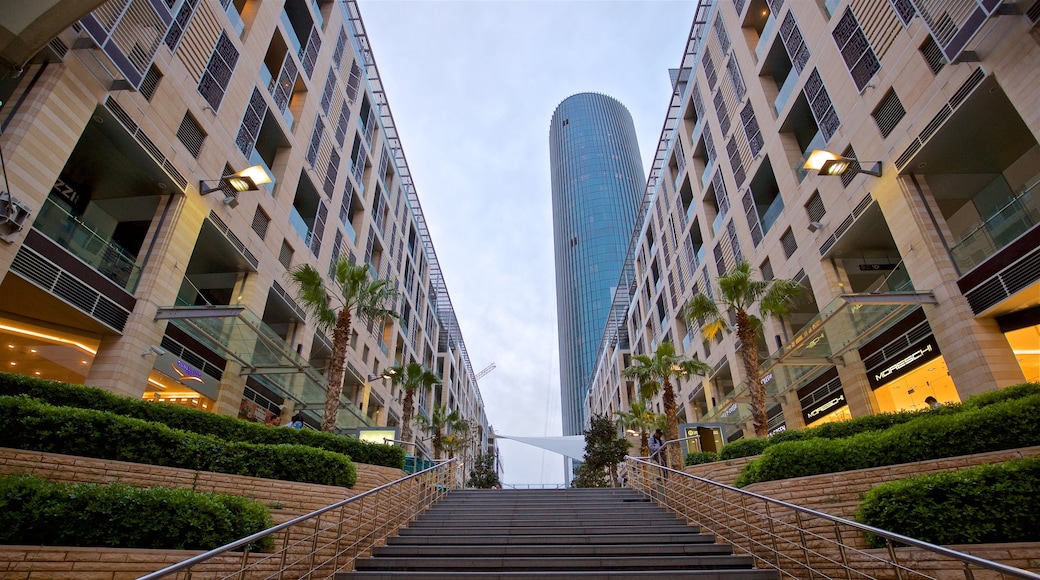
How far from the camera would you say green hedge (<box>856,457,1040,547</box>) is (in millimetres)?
5980

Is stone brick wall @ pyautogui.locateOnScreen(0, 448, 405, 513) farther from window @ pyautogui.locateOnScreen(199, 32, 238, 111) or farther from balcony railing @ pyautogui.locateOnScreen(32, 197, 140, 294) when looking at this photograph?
window @ pyautogui.locateOnScreen(199, 32, 238, 111)

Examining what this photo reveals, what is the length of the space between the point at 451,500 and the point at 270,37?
772 inches

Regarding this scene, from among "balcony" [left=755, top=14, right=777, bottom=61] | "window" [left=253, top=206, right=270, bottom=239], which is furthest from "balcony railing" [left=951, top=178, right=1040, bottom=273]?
"window" [left=253, top=206, right=270, bottom=239]

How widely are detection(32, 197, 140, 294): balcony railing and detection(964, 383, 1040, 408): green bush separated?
19.8 meters

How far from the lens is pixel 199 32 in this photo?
17141 millimetres

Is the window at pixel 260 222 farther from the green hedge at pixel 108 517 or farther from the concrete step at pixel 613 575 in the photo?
the concrete step at pixel 613 575

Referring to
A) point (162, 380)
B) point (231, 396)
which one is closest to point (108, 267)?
point (162, 380)

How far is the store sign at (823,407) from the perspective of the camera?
2022 centimetres

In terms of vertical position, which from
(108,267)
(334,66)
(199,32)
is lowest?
(108,267)

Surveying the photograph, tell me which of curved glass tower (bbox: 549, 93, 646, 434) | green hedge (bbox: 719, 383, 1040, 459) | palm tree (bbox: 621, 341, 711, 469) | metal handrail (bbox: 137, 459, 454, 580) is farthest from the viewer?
curved glass tower (bbox: 549, 93, 646, 434)

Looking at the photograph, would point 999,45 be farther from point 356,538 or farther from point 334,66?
point 334,66

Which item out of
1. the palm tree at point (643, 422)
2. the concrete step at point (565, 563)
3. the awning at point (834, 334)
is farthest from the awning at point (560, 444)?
the concrete step at point (565, 563)

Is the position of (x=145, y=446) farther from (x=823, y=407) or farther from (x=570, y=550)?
(x=823, y=407)

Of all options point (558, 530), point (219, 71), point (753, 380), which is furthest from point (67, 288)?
point (753, 380)
